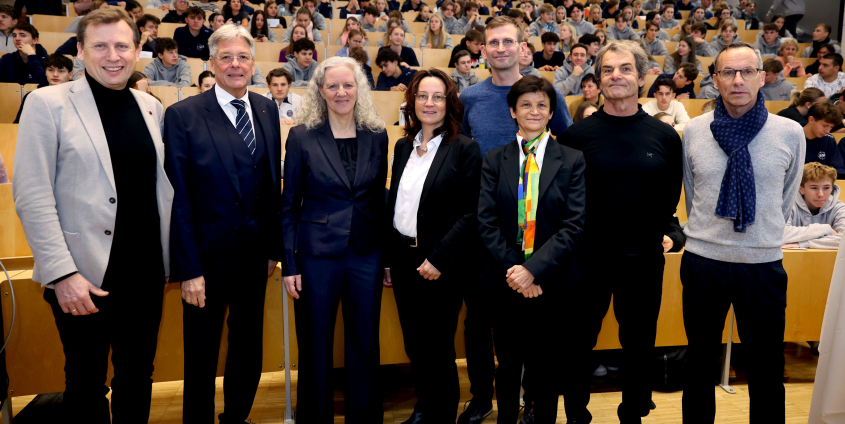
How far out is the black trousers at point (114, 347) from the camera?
1572mm

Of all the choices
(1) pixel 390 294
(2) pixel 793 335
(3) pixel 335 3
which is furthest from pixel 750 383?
(3) pixel 335 3

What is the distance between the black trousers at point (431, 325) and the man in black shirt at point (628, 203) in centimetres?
45

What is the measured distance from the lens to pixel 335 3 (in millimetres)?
8234

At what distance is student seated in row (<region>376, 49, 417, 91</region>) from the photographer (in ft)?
18.0

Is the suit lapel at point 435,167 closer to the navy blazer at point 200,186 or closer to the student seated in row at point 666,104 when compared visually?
the navy blazer at point 200,186

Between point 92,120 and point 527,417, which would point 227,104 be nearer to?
point 92,120

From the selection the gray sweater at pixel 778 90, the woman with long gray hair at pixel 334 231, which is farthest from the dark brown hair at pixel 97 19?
the gray sweater at pixel 778 90

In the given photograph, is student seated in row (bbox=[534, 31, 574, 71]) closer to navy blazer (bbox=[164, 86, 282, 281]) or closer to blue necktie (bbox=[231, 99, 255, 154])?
blue necktie (bbox=[231, 99, 255, 154])

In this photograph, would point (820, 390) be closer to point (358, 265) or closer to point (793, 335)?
point (793, 335)

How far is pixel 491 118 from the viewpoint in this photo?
2.10m

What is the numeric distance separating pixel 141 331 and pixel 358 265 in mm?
696

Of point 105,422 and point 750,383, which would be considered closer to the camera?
point 105,422

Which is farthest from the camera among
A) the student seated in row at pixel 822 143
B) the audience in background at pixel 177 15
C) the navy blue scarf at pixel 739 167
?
the audience in background at pixel 177 15

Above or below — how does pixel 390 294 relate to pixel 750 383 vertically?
above
